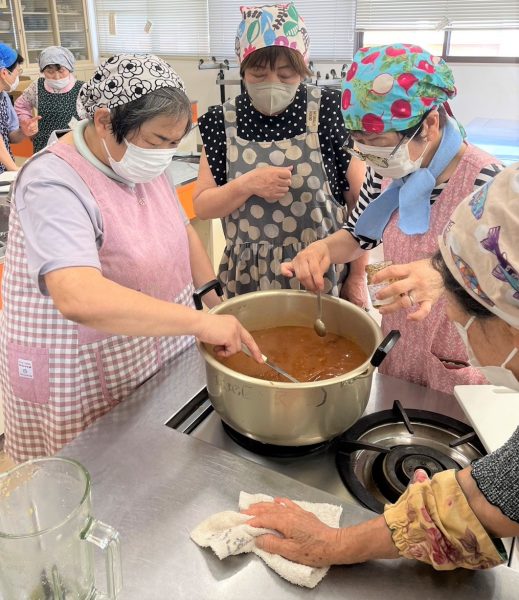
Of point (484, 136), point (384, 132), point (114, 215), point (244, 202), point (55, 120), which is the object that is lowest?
point (484, 136)

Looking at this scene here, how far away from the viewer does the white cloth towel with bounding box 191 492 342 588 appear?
2.45 feet

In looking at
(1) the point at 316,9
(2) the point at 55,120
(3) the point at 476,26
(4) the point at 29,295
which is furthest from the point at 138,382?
(1) the point at 316,9

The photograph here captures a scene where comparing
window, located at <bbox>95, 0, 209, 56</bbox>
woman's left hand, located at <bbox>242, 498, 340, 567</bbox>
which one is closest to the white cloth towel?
woman's left hand, located at <bbox>242, 498, 340, 567</bbox>

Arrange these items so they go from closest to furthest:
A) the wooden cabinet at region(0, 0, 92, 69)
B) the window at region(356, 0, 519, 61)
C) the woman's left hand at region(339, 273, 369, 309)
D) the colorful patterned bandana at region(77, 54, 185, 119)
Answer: the colorful patterned bandana at region(77, 54, 185, 119), the woman's left hand at region(339, 273, 369, 309), the window at region(356, 0, 519, 61), the wooden cabinet at region(0, 0, 92, 69)

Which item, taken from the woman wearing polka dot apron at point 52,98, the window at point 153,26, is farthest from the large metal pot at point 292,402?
the window at point 153,26

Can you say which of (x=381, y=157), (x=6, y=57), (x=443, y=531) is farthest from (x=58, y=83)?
(x=443, y=531)

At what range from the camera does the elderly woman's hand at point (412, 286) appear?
1053mm

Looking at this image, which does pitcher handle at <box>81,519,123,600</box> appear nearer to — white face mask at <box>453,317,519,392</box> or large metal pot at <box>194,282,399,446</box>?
large metal pot at <box>194,282,399,446</box>

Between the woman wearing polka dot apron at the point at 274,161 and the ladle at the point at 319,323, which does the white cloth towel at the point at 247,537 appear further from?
the woman wearing polka dot apron at the point at 274,161

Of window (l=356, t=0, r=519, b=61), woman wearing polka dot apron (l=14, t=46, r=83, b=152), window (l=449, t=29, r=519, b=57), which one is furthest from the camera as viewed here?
window (l=449, t=29, r=519, b=57)

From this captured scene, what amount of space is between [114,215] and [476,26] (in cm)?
447

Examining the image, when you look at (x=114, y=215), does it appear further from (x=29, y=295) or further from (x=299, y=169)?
(x=299, y=169)

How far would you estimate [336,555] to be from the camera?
759 millimetres

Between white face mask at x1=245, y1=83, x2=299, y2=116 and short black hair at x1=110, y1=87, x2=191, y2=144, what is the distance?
51cm
